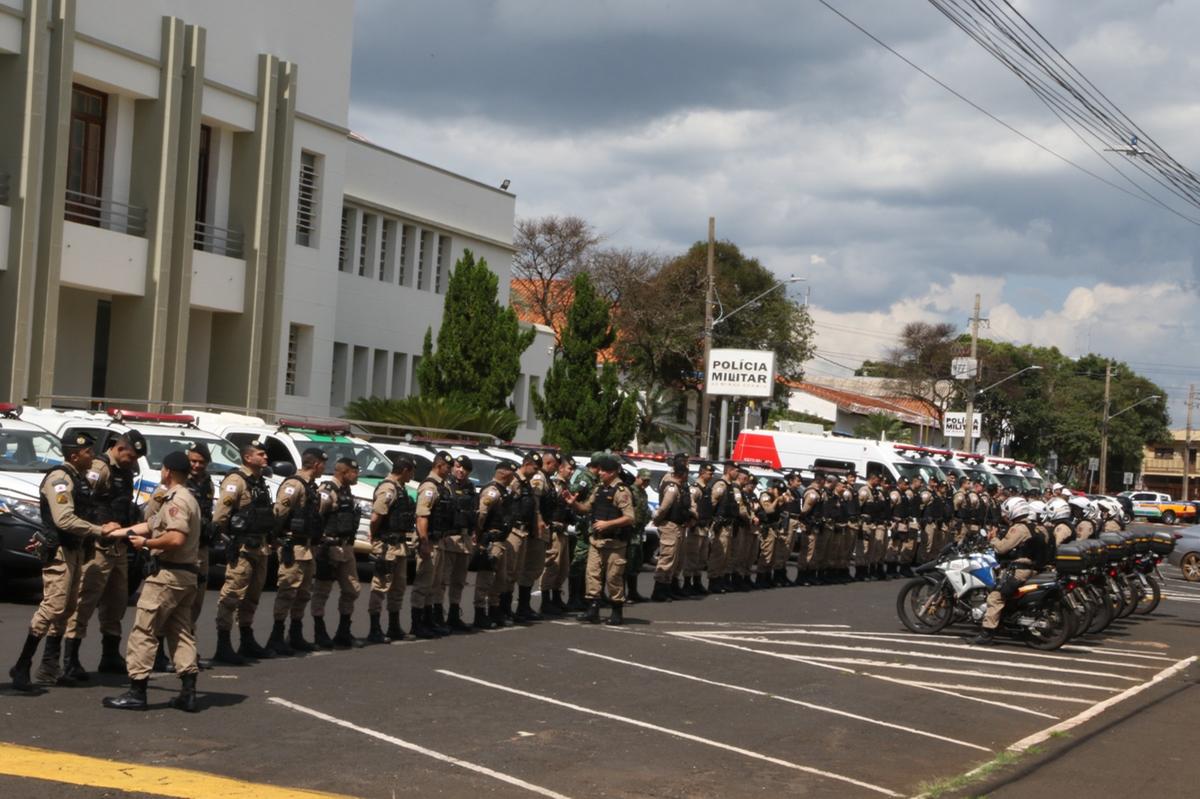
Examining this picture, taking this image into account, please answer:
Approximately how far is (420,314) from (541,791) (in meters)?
32.4

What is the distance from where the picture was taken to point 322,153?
111ft

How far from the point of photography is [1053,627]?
16281 millimetres

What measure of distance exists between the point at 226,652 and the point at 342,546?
1317 mm

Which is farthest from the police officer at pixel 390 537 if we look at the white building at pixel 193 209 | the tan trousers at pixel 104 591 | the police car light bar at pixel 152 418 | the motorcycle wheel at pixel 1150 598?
the motorcycle wheel at pixel 1150 598

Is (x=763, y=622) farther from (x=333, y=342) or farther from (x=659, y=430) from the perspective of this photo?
(x=659, y=430)

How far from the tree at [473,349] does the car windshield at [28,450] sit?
802 inches

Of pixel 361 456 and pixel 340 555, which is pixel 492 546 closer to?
pixel 340 555

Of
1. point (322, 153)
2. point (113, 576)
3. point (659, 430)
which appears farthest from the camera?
point (659, 430)

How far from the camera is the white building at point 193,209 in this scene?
84.4 feet

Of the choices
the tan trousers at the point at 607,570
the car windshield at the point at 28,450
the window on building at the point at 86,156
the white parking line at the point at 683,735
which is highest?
the window on building at the point at 86,156

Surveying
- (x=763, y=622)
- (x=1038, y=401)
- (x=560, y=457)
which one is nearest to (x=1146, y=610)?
(x=763, y=622)

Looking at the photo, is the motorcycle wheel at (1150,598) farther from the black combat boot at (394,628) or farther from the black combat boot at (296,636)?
the black combat boot at (296,636)

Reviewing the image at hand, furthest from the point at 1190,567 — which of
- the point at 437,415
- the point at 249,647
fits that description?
the point at 249,647

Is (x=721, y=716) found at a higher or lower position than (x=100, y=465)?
lower
